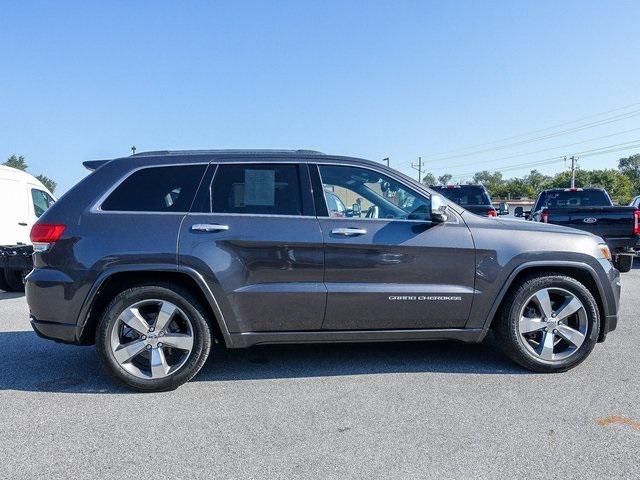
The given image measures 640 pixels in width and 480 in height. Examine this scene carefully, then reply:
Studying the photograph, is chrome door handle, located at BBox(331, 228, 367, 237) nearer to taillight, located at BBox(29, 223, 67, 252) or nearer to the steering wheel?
the steering wheel

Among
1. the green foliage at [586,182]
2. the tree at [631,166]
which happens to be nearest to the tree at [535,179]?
the green foliage at [586,182]

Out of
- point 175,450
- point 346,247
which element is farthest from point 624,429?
point 175,450

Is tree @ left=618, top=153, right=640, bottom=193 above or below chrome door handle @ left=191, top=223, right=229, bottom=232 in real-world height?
above

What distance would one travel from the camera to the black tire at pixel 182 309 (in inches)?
147

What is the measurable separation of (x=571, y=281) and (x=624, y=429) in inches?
53.2

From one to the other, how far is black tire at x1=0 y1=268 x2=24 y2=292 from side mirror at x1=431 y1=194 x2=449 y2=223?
7.08 meters

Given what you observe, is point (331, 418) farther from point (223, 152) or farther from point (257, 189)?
point (223, 152)

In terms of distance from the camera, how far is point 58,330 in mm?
3775

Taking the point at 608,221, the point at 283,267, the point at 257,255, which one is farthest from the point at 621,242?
the point at 257,255

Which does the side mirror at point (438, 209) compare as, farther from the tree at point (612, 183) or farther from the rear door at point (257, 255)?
the tree at point (612, 183)

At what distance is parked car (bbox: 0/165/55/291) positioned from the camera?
8.09 metres

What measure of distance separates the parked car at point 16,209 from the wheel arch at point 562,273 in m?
7.35

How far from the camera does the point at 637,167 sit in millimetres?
119562

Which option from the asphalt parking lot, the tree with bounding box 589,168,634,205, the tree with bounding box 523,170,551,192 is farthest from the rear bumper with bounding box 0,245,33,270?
the tree with bounding box 523,170,551,192
